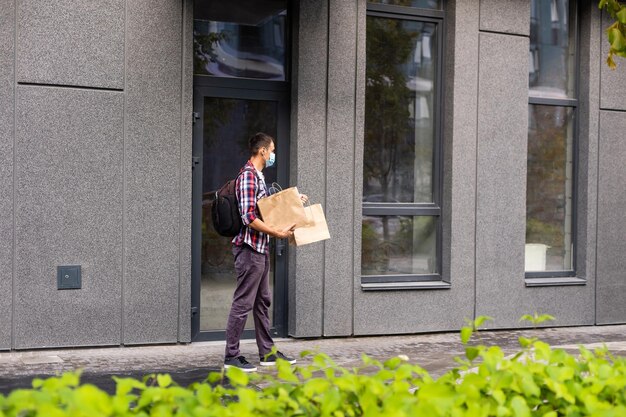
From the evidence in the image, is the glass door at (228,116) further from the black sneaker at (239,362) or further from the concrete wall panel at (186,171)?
the black sneaker at (239,362)

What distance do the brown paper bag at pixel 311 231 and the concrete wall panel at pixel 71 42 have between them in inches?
90.8

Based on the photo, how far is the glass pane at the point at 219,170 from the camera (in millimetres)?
9484

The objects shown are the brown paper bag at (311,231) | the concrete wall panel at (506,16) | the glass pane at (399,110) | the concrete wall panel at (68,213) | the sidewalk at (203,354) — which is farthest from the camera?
the concrete wall panel at (506,16)

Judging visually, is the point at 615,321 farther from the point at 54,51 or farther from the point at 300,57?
the point at 54,51

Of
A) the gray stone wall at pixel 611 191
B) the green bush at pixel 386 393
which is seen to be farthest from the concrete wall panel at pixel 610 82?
the green bush at pixel 386 393

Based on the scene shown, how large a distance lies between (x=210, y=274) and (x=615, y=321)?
525 centimetres

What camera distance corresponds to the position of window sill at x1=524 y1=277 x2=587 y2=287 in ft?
36.3

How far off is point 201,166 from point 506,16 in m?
3.99

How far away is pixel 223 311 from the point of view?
31.7 feet

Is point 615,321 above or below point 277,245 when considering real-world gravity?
below

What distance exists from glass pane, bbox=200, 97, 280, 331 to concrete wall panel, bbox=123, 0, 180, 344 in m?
0.40

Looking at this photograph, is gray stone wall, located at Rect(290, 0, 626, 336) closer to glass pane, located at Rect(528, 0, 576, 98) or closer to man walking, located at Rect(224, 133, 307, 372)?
glass pane, located at Rect(528, 0, 576, 98)

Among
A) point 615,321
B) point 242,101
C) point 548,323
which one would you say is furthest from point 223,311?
point 615,321

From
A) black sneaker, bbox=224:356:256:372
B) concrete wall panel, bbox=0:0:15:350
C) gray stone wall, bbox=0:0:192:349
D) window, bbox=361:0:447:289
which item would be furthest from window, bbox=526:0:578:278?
concrete wall panel, bbox=0:0:15:350
